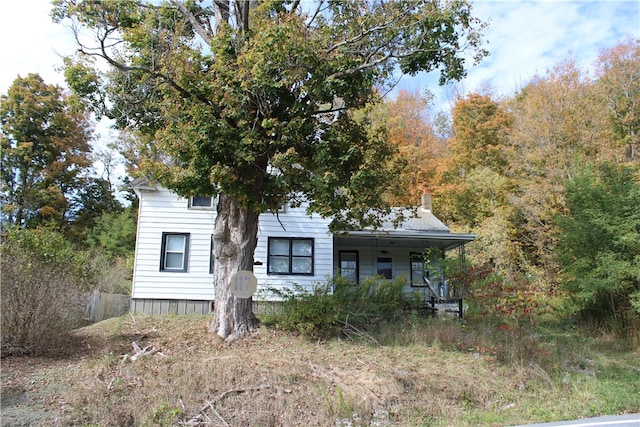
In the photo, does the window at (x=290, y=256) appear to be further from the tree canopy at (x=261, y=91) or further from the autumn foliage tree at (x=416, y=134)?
the autumn foliage tree at (x=416, y=134)

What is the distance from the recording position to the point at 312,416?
8.18 meters

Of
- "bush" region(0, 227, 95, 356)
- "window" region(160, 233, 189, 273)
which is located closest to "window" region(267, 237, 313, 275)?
"window" region(160, 233, 189, 273)

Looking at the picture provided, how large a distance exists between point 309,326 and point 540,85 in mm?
21193

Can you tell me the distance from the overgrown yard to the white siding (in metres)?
4.79

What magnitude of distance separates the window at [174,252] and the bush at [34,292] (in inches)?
253

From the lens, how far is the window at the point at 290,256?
1784 cm

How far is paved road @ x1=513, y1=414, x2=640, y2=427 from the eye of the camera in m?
7.52

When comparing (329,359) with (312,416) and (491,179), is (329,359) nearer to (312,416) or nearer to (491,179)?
(312,416)

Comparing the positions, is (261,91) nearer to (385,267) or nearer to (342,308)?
(342,308)

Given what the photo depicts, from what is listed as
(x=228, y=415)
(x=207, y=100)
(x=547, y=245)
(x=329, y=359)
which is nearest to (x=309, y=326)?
(x=329, y=359)

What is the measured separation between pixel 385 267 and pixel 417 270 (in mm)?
1405

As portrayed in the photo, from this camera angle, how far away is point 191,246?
17375 millimetres

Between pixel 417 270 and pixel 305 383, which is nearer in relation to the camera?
pixel 305 383

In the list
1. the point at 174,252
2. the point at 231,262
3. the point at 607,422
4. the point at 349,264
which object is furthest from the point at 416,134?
the point at 607,422
